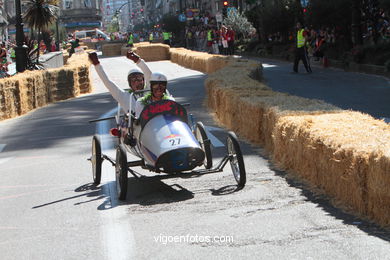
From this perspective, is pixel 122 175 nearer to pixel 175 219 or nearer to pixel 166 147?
pixel 166 147

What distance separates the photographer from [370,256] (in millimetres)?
5422

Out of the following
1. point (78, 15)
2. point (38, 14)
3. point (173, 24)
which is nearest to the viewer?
point (38, 14)

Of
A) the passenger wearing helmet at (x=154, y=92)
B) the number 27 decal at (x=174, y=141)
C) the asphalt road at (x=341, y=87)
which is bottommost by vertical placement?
the asphalt road at (x=341, y=87)

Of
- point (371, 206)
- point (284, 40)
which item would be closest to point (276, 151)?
point (371, 206)

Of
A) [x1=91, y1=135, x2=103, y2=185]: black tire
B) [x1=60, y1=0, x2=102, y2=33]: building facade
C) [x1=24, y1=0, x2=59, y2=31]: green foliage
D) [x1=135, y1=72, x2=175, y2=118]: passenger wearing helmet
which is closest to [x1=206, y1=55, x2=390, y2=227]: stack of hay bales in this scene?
[x1=135, y1=72, x2=175, y2=118]: passenger wearing helmet

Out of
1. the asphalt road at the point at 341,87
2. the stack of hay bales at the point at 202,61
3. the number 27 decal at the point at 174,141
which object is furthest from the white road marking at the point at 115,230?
the stack of hay bales at the point at 202,61

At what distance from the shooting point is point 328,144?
301 inches

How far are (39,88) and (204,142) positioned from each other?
603 inches

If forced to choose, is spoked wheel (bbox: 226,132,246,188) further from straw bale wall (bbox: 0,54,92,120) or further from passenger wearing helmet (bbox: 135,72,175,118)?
straw bale wall (bbox: 0,54,92,120)

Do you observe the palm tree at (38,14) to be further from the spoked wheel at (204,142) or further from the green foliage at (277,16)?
the spoked wheel at (204,142)

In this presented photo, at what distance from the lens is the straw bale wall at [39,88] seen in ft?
65.5

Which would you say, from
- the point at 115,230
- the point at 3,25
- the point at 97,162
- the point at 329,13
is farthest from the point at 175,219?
the point at 3,25

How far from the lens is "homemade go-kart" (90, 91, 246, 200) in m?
7.98

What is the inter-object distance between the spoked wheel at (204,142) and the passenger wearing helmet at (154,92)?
0.55 meters
